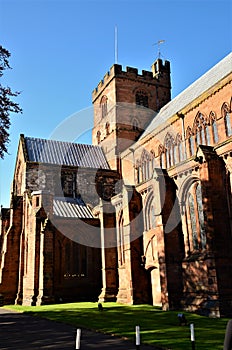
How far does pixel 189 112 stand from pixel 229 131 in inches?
210

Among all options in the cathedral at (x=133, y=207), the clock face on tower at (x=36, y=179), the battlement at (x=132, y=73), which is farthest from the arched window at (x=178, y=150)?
the battlement at (x=132, y=73)

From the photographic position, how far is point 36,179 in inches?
1379

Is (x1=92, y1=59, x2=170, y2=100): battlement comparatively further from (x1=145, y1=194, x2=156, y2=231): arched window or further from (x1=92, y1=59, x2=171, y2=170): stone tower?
(x1=145, y1=194, x2=156, y2=231): arched window

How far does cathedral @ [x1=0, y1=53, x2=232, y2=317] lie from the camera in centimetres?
1883

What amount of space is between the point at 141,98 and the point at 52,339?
116ft

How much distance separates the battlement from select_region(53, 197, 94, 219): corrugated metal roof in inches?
703

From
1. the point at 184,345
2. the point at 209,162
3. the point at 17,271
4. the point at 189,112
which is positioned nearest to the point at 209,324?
the point at 184,345

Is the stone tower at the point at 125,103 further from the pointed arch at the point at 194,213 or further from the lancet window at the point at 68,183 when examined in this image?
the pointed arch at the point at 194,213

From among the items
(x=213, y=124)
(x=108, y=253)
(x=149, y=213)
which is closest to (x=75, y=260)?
(x=108, y=253)

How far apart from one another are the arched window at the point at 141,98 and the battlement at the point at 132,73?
186 centimetres

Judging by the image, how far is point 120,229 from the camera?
27391mm

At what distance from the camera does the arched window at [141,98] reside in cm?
4283

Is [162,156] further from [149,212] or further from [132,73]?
[132,73]

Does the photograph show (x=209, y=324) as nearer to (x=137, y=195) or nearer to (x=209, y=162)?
(x=209, y=162)
